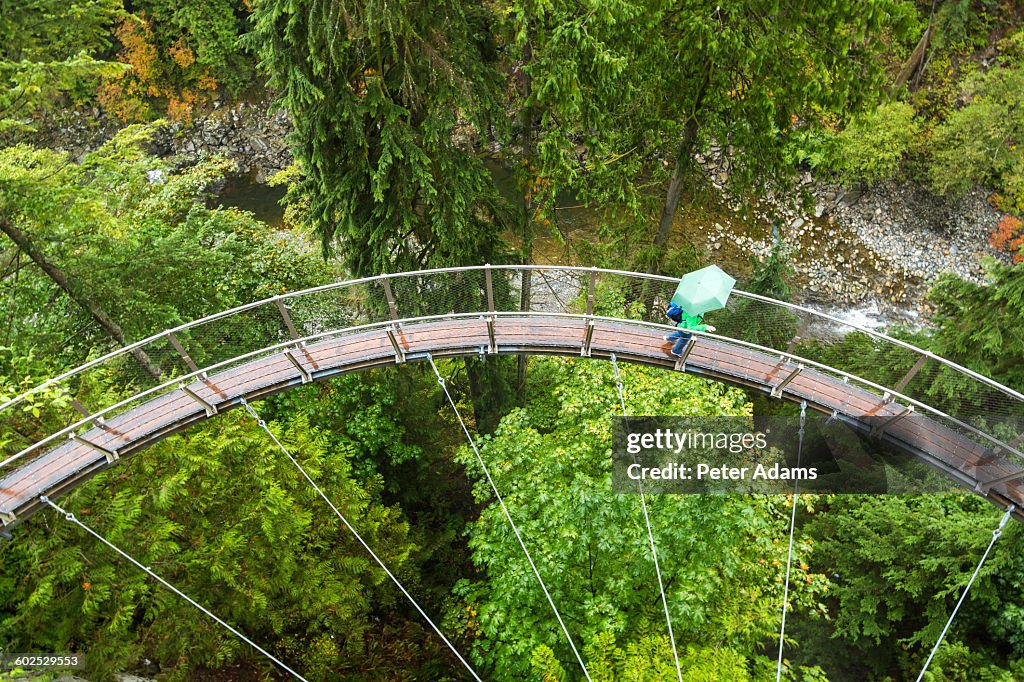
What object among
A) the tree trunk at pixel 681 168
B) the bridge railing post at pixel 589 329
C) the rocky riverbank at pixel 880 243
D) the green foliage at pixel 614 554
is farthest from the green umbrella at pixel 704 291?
the rocky riverbank at pixel 880 243

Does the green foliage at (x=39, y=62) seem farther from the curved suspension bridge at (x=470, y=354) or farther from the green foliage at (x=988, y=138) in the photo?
the green foliage at (x=988, y=138)

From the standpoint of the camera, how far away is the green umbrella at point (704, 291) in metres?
8.92

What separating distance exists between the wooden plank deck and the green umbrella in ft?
2.43

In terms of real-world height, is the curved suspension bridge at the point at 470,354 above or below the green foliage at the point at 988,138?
below

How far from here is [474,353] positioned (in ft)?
32.8

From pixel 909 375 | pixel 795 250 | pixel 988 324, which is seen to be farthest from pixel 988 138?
pixel 909 375

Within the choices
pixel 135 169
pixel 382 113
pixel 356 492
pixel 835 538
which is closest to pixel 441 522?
pixel 356 492

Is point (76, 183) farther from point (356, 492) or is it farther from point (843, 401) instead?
point (843, 401)

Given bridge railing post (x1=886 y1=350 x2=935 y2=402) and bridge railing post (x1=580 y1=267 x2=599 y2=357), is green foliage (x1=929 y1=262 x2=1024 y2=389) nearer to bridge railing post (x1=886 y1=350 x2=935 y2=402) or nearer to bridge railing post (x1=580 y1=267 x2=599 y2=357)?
bridge railing post (x1=886 y1=350 x2=935 y2=402)

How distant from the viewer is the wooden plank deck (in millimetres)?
8344

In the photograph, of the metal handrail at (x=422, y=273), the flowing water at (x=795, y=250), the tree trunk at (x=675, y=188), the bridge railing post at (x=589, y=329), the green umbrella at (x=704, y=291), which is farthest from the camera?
the flowing water at (x=795, y=250)

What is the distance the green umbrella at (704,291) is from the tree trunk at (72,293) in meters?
7.95

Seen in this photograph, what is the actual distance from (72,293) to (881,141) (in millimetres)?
23188

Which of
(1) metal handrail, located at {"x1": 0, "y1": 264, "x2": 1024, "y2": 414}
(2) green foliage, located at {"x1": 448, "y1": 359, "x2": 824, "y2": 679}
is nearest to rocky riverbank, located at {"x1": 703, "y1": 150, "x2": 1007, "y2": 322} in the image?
(2) green foliage, located at {"x1": 448, "y1": 359, "x2": 824, "y2": 679}
